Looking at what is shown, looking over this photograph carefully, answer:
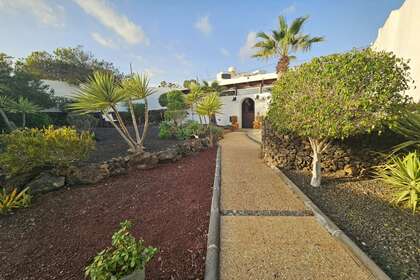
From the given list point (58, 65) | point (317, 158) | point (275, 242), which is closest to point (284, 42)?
point (317, 158)

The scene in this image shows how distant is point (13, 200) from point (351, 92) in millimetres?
6146

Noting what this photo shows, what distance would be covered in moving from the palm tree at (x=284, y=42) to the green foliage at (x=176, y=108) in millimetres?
4852

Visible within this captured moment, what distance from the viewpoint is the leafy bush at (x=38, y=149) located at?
361 cm

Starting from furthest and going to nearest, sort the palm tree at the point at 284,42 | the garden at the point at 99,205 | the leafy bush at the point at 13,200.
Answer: the palm tree at the point at 284,42 → the leafy bush at the point at 13,200 → the garden at the point at 99,205

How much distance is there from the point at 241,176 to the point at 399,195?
2905 millimetres

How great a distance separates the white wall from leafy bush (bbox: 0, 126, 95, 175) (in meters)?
7.61

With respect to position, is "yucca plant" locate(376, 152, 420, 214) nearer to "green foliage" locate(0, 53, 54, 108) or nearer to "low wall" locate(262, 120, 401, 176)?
"low wall" locate(262, 120, 401, 176)

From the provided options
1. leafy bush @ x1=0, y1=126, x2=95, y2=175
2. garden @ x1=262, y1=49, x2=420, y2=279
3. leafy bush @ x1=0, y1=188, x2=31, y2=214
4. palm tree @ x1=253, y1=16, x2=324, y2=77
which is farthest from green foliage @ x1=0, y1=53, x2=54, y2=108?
palm tree @ x1=253, y1=16, x2=324, y2=77

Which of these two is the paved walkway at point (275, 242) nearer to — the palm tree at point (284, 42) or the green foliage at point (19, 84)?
the palm tree at point (284, 42)

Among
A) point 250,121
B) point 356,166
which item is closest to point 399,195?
point 356,166

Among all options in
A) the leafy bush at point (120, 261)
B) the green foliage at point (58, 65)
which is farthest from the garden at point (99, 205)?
the green foliage at point (58, 65)

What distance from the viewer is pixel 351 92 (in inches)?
117

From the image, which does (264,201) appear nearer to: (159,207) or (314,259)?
(314,259)

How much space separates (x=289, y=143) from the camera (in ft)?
16.8
